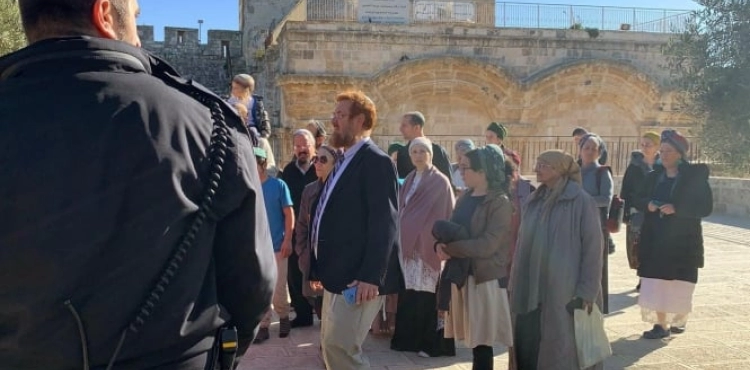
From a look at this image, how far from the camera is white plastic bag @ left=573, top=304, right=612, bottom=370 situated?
4.18 m

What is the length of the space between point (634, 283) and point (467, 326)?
4.94 meters

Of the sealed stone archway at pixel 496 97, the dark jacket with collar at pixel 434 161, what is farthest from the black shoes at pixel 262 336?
the sealed stone archway at pixel 496 97

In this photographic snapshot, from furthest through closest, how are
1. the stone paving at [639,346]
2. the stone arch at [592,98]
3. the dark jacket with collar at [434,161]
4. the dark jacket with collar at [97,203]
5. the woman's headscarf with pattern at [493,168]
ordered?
the stone arch at [592,98] → the dark jacket with collar at [434,161] → the stone paving at [639,346] → the woman's headscarf with pattern at [493,168] → the dark jacket with collar at [97,203]

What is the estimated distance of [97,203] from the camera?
4.84ft

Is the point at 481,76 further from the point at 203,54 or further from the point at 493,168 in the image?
the point at 203,54

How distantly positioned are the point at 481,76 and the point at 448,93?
107cm

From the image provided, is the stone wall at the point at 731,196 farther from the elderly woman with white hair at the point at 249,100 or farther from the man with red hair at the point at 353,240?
the man with red hair at the point at 353,240

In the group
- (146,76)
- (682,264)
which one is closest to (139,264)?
(146,76)

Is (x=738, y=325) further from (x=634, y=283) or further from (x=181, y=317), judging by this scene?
(x=181, y=317)

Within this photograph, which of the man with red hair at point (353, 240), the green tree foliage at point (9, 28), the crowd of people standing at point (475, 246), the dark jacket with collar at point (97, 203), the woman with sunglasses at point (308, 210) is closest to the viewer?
the dark jacket with collar at point (97, 203)

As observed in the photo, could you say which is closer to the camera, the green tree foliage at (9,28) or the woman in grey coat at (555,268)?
the woman in grey coat at (555,268)

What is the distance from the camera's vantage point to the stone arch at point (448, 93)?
57.7 ft

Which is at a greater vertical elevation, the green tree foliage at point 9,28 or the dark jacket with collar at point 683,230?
the green tree foliage at point 9,28

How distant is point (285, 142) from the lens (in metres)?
17.4
